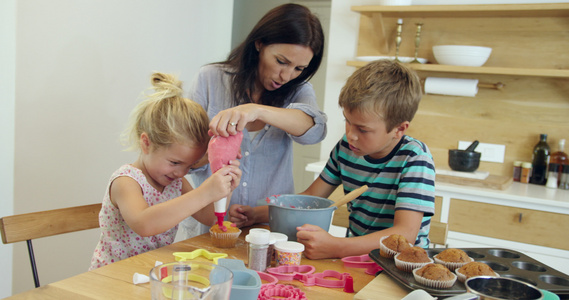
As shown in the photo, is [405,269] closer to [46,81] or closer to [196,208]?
[196,208]

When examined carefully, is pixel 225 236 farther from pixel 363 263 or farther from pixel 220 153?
pixel 363 263

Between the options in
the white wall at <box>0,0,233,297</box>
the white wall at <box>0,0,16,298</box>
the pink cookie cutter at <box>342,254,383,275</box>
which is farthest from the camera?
the white wall at <box>0,0,233,297</box>

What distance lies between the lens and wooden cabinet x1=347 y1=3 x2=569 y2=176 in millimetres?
2754

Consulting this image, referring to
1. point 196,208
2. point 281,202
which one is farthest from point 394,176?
point 196,208

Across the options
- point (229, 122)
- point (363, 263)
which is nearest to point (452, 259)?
point (363, 263)

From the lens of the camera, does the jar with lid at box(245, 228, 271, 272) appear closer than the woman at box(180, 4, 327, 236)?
Yes

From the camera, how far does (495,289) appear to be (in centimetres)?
80

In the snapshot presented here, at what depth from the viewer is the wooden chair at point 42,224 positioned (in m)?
1.27

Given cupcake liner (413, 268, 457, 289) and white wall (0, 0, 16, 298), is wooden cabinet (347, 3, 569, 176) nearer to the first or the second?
white wall (0, 0, 16, 298)

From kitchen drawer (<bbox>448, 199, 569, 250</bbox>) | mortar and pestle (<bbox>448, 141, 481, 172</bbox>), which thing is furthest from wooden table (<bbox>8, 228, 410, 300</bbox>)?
mortar and pestle (<bbox>448, 141, 481, 172</bbox>)

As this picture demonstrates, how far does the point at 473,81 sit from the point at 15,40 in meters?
2.36

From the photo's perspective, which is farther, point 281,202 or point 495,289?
point 281,202

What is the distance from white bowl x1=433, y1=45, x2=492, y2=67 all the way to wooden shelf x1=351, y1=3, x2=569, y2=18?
0.71 ft

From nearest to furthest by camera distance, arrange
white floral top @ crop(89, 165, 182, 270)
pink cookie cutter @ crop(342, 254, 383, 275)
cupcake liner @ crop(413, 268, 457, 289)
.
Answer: cupcake liner @ crop(413, 268, 457, 289), pink cookie cutter @ crop(342, 254, 383, 275), white floral top @ crop(89, 165, 182, 270)
